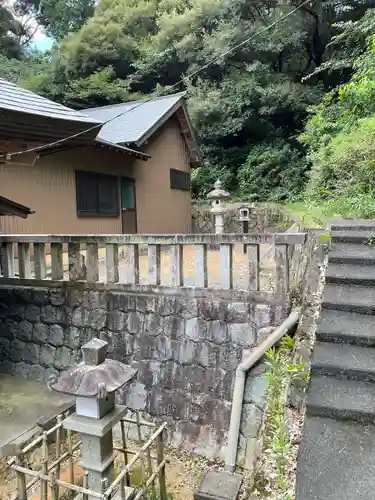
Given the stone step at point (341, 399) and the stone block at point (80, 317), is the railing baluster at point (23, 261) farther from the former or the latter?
the stone step at point (341, 399)

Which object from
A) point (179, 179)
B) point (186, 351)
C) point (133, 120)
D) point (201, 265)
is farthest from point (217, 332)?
point (179, 179)

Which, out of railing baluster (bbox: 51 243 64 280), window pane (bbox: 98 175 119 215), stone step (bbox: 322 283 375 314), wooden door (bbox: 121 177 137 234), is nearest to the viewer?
stone step (bbox: 322 283 375 314)

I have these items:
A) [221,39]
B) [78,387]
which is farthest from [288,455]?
[221,39]

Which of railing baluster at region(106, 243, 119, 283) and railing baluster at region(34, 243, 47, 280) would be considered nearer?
railing baluster at region(106, 243, 119, 283)

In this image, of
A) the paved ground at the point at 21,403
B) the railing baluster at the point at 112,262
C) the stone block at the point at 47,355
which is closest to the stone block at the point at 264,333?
the railing baluster at the point at 112,262

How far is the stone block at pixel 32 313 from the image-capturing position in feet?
15.3

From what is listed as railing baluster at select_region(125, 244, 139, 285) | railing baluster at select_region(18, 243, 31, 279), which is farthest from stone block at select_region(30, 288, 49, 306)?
railing baluster at select_region(125, 244, 139, 285)

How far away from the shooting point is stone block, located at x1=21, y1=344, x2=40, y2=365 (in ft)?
15.4

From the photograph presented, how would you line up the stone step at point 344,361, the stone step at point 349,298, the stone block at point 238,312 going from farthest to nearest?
the stone block at point 238,312 → the stone step at point 349,298 → the stone step at point 344,361

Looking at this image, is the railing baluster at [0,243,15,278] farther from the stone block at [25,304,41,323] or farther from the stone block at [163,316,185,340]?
the stone block at [163,316,185,340]

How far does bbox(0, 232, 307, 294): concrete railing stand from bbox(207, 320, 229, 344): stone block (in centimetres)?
39

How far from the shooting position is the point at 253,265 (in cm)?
350

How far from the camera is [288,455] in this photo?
156 centimetres

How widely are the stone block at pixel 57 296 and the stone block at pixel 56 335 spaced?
311 mm
